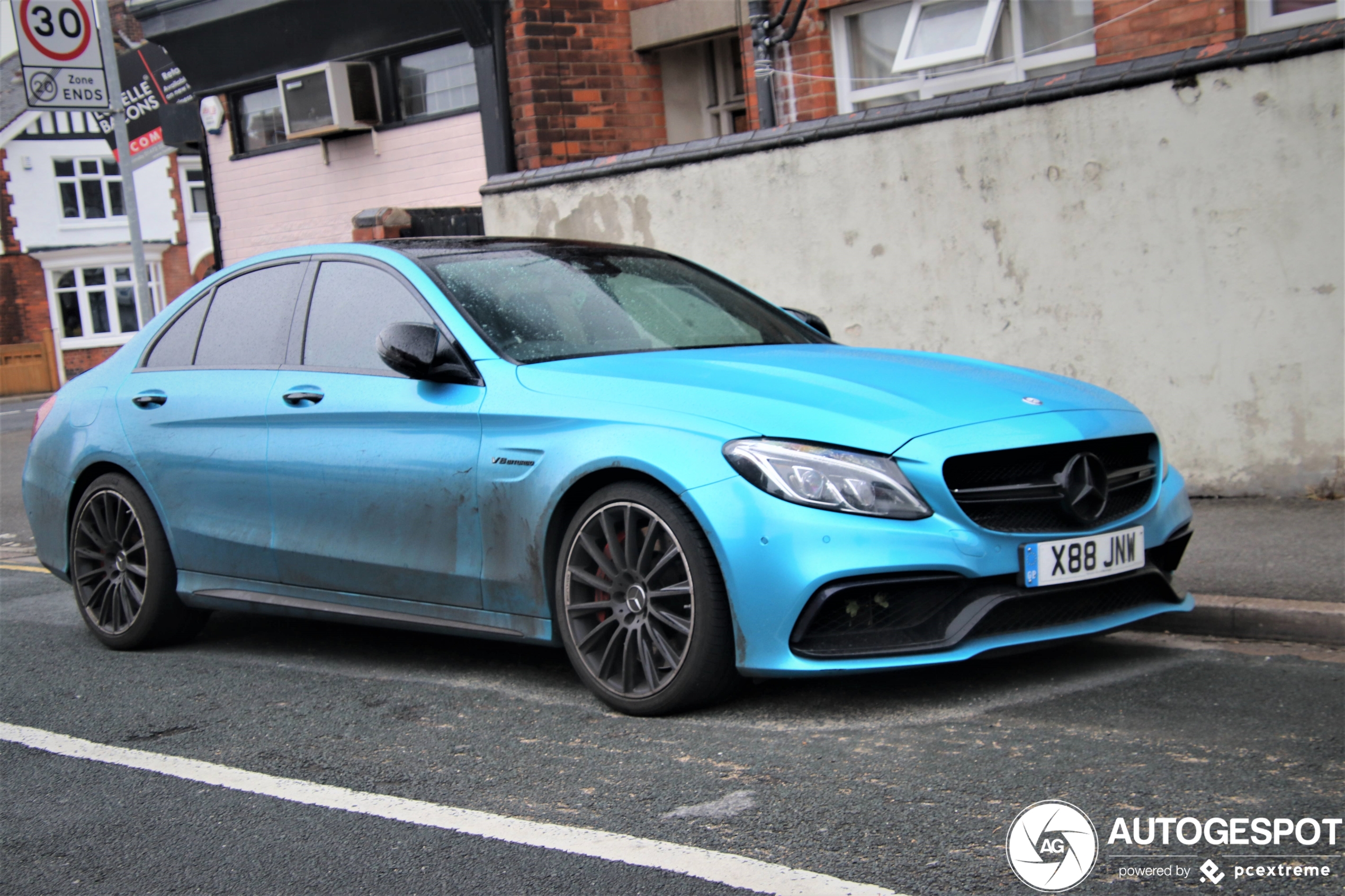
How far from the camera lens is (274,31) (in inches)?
604

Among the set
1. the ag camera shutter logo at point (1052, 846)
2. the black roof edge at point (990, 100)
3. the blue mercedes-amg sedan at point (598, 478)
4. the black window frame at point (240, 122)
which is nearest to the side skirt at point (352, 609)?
the blue mercedes-amg sedan at point (598, 478)

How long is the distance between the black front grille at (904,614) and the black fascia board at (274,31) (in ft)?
32.1

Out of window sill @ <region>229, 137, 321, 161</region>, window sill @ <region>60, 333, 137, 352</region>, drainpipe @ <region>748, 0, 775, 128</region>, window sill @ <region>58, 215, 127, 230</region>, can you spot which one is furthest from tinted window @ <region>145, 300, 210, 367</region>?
window sill @ <region>58, 215, 127, 230</region>

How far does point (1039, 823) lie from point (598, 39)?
10.7 meters

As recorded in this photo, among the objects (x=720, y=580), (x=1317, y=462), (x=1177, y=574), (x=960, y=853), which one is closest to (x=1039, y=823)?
(x=960, y=853)

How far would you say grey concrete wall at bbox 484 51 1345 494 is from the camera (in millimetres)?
7109

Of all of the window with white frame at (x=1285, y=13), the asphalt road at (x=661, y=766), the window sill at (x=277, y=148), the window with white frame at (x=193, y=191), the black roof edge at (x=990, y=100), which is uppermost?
the window with white frame at (x=193, y=191)

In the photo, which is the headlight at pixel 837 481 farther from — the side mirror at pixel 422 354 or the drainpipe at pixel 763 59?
the drainpipe at pixel 763 59

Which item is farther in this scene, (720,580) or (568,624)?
(568,624)

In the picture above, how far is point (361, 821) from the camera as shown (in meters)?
3.61

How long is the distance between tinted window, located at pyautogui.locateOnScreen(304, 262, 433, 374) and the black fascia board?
25.6 ft

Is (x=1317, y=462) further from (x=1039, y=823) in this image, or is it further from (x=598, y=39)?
(x=598, y=39)

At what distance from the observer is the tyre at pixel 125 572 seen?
19.3 ft

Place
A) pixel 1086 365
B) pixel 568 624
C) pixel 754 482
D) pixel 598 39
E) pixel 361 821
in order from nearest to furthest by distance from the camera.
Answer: pixel 361 821
pixel 754 482
pixel 568 624
pixel 1086 365
pixel 598 39
